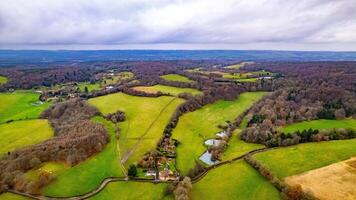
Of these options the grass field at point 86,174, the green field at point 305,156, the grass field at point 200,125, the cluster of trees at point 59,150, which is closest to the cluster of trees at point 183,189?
the grass field at point 200,125

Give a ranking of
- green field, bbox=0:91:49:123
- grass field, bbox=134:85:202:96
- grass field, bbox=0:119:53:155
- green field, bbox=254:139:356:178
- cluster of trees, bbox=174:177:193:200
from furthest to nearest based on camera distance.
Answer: grass field, bbox=134:85:202:96 → green field, bbox=0:91:49:123 → grass field, bbox=0:119:53:155 → green field, bbox=254:139:356:178 → cluster of trees, bbox=174:177:193:200

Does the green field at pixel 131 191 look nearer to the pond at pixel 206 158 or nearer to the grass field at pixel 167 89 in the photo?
the pond at pixel 206 158

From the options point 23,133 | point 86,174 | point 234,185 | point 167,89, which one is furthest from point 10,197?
point 167,89

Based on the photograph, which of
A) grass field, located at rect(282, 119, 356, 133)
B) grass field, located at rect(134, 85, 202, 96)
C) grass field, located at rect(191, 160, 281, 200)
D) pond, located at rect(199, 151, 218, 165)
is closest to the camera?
grass field, located at rect(191, 160, 281, 200)

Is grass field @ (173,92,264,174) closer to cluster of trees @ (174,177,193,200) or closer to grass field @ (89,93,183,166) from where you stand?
grass field @ (89,93,183,166)

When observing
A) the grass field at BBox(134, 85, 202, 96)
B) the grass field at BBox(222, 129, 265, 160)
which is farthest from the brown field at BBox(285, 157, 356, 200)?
the grass field at BBox(134, 85, 202, 96)

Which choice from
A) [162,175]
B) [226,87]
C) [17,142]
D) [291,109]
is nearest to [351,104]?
[291,109]

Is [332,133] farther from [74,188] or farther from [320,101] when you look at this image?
[74,188]
